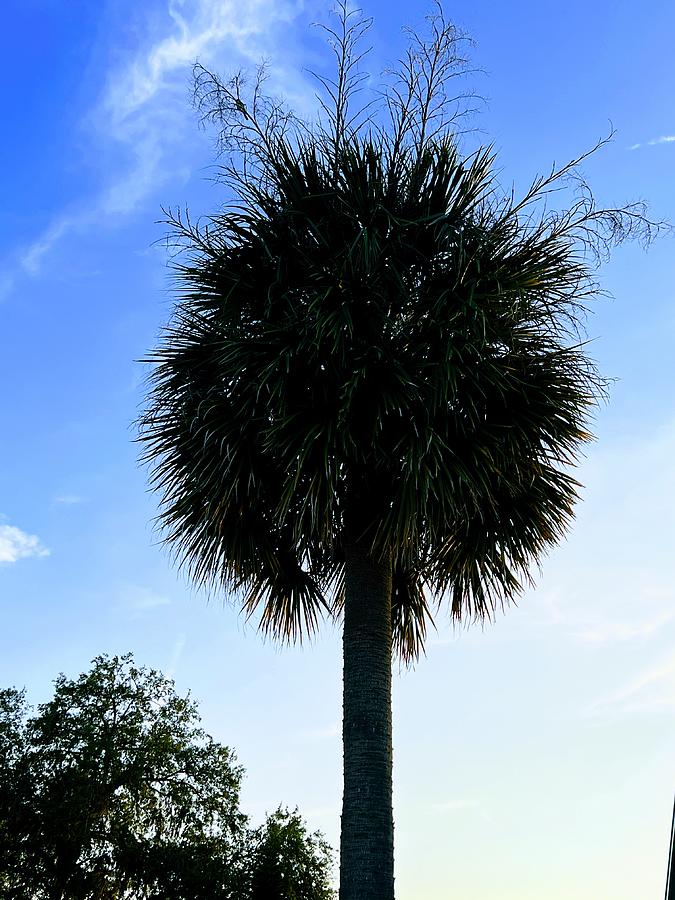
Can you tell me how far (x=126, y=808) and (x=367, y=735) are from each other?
5415 millimetres

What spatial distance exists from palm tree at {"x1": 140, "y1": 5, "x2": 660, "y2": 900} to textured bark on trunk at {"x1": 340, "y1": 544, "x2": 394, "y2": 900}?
0.6 inches

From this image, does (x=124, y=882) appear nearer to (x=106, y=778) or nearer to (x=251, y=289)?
(x=106, y=778)

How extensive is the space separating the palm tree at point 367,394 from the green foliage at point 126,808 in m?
3.70

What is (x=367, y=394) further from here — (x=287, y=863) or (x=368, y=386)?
(x=287, y=863)

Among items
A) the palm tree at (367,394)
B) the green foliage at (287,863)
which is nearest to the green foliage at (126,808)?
the green foliage at (287,863)

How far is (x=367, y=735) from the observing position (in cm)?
655

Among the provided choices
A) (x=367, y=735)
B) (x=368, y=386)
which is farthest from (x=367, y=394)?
(x=367, y=735)

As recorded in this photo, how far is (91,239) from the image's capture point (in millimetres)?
9977

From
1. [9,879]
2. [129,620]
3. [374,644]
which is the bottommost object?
[9,879]

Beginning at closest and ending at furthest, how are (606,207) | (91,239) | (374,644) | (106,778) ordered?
(374,644), (606,207), (91,239), (106,778)

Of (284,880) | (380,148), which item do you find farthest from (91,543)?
(380,148)

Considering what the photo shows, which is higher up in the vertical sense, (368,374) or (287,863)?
(368,374)

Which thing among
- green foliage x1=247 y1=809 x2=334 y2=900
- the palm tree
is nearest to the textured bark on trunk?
the palm tree

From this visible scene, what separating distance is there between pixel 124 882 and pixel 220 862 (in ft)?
3.72
